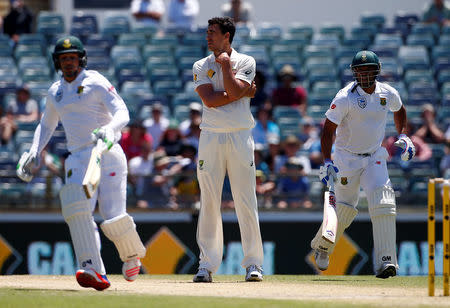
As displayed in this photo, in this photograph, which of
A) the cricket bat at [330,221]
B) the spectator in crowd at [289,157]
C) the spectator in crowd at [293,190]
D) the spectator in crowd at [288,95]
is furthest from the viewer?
the spectator in crowd at [288,95]

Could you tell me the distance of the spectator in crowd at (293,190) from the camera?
1307cm

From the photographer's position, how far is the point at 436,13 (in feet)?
61.5

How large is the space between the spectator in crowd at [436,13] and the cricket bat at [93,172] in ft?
40.1

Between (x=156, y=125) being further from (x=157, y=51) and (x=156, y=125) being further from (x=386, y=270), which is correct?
(x=386, y=270)

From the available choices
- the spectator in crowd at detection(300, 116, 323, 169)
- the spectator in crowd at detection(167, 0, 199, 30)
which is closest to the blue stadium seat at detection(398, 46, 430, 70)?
the spectator in crowd at detection(300, 116, 323, 169)

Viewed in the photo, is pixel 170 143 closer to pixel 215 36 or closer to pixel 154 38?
pixel 154 38

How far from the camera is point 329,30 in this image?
18.7m

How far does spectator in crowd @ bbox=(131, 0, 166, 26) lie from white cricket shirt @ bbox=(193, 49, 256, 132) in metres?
10.7

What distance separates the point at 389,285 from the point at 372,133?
148 cm

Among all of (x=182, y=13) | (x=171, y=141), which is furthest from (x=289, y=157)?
(x=182, y=13)

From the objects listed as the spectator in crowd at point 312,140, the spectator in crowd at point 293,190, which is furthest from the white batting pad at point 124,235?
the spectator in crowd at point 312,140

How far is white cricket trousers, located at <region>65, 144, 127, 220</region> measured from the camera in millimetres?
8055

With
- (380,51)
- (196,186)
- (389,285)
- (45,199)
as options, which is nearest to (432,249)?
(389,285)

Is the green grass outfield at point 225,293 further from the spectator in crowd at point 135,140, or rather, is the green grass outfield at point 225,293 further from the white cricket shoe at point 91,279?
the spectator in crowd at point 135,140
